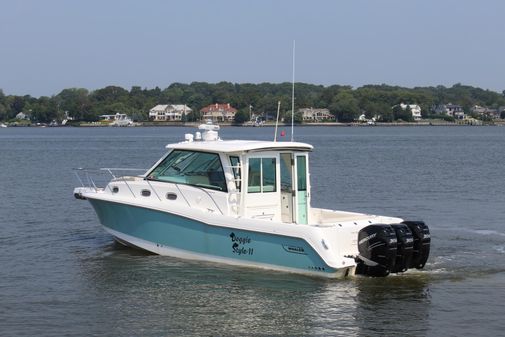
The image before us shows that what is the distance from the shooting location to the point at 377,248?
1561cm

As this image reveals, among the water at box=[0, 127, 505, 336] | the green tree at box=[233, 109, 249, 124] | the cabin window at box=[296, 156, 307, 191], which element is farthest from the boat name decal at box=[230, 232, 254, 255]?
the green tree at box=[233, 109, 249, 124]

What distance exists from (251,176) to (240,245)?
4.92 feet

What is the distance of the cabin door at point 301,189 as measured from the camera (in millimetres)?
17906

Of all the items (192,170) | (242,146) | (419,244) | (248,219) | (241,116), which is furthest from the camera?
(241,116)

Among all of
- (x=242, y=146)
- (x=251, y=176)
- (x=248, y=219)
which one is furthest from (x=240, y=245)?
(x=242, y=146)

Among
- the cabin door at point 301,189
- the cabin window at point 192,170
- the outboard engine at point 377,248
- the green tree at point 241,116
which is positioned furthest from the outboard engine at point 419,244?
the green tree at point 241,116

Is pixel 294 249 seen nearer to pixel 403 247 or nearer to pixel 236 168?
pixel 403 247

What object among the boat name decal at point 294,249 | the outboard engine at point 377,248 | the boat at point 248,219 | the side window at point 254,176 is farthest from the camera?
the side window at point 254,176

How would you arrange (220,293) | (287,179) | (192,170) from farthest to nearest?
(192,170) < (287,179) < (220,293)

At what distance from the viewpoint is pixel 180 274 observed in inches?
664

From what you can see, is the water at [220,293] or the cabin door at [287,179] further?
the cabin door at [287,179]

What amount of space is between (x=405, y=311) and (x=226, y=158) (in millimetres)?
5018

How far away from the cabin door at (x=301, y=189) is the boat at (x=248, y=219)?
2 centimetres

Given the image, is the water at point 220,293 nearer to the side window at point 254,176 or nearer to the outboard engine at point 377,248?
the outboard engine at point 377,248
